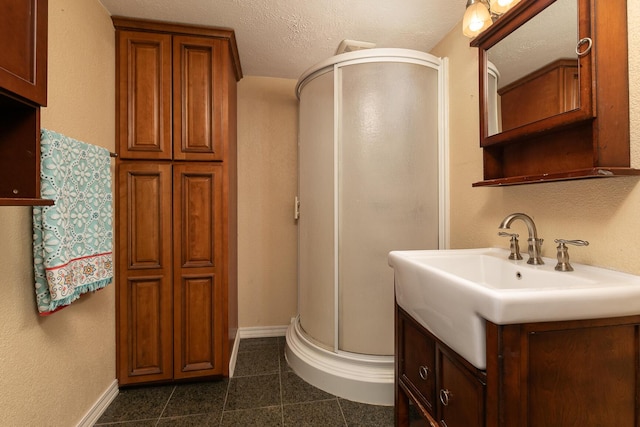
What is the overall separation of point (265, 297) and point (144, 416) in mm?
1134

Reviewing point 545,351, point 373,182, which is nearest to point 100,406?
point 373,182

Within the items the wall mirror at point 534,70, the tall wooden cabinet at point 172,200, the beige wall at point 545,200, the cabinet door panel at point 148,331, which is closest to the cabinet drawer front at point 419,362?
the beige wall at point 545,200

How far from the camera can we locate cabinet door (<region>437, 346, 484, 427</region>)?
2.55ft

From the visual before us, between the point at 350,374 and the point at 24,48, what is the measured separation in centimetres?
198

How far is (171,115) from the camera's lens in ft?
5.78

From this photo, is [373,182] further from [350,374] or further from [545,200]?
[350,374]

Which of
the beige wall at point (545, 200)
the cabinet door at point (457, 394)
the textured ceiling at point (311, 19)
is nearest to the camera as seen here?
the cabinet door at point (457, 394)

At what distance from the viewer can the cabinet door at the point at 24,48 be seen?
716 mm

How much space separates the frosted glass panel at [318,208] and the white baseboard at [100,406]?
1.22m

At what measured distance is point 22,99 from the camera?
0.78 metres

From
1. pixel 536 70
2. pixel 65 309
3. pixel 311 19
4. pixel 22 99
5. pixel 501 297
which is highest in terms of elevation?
pixel 311 19

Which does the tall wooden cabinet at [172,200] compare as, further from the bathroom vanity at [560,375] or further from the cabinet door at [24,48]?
the bathroom vanity at [560,375]

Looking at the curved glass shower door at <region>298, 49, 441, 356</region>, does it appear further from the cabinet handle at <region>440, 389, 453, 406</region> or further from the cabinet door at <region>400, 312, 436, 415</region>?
the cabinet handle at <region>440, 389, 453, 406</region>

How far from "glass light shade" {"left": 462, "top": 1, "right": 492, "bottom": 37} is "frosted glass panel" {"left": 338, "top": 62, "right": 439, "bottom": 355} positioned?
356mm
